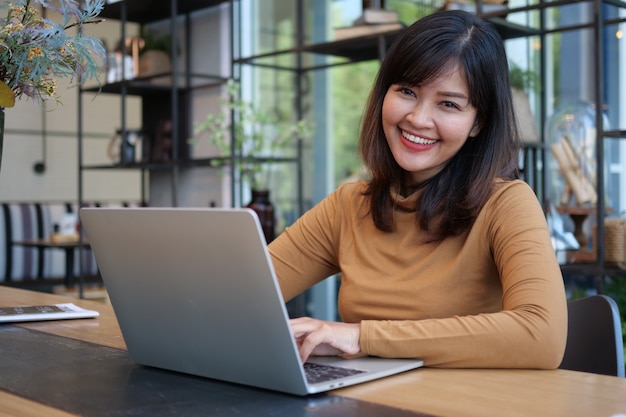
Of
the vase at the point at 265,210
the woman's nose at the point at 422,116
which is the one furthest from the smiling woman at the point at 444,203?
the vase at the point at 265,210

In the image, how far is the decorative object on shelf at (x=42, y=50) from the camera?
1.63 metres

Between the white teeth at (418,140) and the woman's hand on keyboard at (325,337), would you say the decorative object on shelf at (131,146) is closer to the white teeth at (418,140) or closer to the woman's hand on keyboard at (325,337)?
the white teeth at (418,140)

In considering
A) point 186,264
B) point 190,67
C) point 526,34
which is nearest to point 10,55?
point 186,264

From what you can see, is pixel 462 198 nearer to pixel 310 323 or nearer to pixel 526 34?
pixel 310 323

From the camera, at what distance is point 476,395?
1132 mm

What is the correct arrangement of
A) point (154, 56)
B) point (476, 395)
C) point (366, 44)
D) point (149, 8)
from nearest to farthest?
point (476, 395) → point (366, 44) → point (154, 56) → point (149, 8)

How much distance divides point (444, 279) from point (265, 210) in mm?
2668

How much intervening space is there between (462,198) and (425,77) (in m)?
0.24

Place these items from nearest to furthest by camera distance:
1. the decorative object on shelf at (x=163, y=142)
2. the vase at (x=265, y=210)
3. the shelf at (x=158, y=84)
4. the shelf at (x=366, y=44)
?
the shelf at (x=366, y=44)
the vase at (x=265, y=210)
the shelf at (x=158, y=84)
the decorative object on shelf at (x=163, y=142)

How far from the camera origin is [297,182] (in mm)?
4668

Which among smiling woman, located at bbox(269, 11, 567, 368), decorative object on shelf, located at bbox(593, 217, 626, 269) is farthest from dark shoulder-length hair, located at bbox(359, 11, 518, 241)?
decorative object on shelf, located at bbox(593, 217, 626, 269)

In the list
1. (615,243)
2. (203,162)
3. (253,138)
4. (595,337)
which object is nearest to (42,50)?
(595,337)

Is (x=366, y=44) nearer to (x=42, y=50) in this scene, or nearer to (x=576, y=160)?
(x=576, y=160)

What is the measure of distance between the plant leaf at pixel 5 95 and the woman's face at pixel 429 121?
2.35 ft
